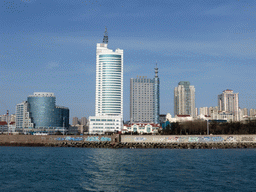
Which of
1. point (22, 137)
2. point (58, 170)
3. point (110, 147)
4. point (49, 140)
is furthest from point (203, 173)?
point (22, 137)

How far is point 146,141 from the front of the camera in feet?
427

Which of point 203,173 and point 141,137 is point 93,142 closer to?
point 141,137

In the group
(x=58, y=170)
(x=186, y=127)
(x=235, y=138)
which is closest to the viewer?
(x=58, y=170)

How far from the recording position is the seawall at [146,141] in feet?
403

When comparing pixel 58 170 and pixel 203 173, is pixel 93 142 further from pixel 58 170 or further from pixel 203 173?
pixel 203 173

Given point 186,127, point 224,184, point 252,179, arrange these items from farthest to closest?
point 186,127 < point 252,179 < point 224,184

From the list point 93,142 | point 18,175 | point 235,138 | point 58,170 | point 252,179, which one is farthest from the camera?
point 93,142

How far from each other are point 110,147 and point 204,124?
220ft

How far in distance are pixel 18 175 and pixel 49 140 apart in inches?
3623

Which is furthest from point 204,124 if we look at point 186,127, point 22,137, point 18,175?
point 18,175

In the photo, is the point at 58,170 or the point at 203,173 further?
the point at 58,170

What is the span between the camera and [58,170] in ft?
183

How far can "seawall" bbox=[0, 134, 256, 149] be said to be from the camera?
122750 millimetres

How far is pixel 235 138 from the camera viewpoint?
126 metres
